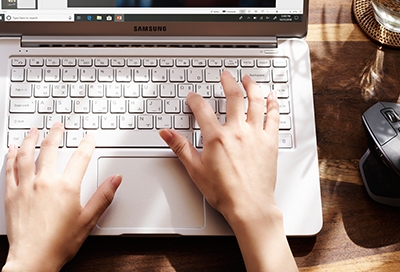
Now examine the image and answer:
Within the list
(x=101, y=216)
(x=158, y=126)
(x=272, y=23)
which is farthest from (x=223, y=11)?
(x=101, y=216)

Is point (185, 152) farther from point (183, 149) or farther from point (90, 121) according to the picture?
point (90, 121)

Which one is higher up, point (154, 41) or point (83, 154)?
point (154, 41)

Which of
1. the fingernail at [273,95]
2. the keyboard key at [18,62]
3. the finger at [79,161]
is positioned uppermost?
the keyboard key at [18,62]

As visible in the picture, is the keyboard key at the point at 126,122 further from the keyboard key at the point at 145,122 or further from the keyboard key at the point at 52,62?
the keyboard key at the point at 52,62

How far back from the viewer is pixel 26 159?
729 mm

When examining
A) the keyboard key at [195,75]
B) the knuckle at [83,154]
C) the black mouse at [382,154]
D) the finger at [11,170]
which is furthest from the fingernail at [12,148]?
the black mouse at [382,154]

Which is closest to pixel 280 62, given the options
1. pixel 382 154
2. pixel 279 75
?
pixel 279 75

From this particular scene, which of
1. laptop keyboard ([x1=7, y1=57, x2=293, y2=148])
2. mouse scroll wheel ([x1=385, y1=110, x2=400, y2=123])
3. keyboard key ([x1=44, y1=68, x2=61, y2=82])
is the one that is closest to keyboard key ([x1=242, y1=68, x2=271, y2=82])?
laptop keyboard ([x1=7, y1=57, x2=293, y2=148])

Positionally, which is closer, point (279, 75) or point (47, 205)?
point (47, 205)

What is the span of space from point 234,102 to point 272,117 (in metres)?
0.07

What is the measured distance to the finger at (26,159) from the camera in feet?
2.38

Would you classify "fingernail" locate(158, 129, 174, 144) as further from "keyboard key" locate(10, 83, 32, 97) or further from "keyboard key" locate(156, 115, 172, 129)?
"keyboard key" locate(10, 83, 32, 97)


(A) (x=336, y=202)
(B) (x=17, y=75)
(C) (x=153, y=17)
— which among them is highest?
(C) (x=153, y=17)

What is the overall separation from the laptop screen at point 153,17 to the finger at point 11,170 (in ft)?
0.71
